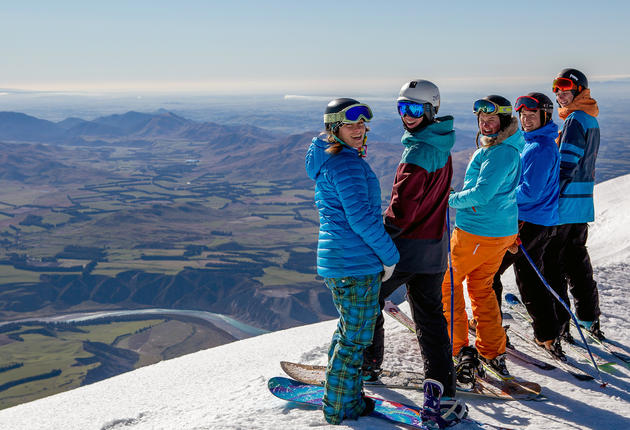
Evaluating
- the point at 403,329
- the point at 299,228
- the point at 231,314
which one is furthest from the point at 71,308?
the point at 403,329

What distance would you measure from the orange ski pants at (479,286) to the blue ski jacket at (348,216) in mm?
1331

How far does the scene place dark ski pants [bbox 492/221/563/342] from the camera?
532 cm

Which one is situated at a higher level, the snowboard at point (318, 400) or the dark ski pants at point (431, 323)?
the dark ski pants at point (431, 323)

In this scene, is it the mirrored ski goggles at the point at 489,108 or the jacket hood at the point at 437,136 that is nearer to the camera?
the jacket hood at the point at 437,136

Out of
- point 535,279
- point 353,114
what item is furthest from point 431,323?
point 535,279

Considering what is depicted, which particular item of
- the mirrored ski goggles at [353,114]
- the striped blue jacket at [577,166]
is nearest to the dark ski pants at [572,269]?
the striped blue jacket at [577,166]

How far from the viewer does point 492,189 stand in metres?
4.31

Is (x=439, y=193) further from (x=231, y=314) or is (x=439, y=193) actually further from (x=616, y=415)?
(x=231, y=314)

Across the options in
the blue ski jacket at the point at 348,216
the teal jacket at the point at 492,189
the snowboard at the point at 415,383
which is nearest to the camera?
the blue ski jacket at the point at 348,216

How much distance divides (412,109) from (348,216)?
1.08 meters

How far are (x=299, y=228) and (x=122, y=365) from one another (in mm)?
116793

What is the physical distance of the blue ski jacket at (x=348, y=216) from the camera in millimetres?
3465

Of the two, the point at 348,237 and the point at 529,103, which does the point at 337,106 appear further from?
the point at 529,103

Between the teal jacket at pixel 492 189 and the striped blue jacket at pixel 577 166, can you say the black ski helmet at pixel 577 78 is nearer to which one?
the striped blue jacket at pixel 577 166
